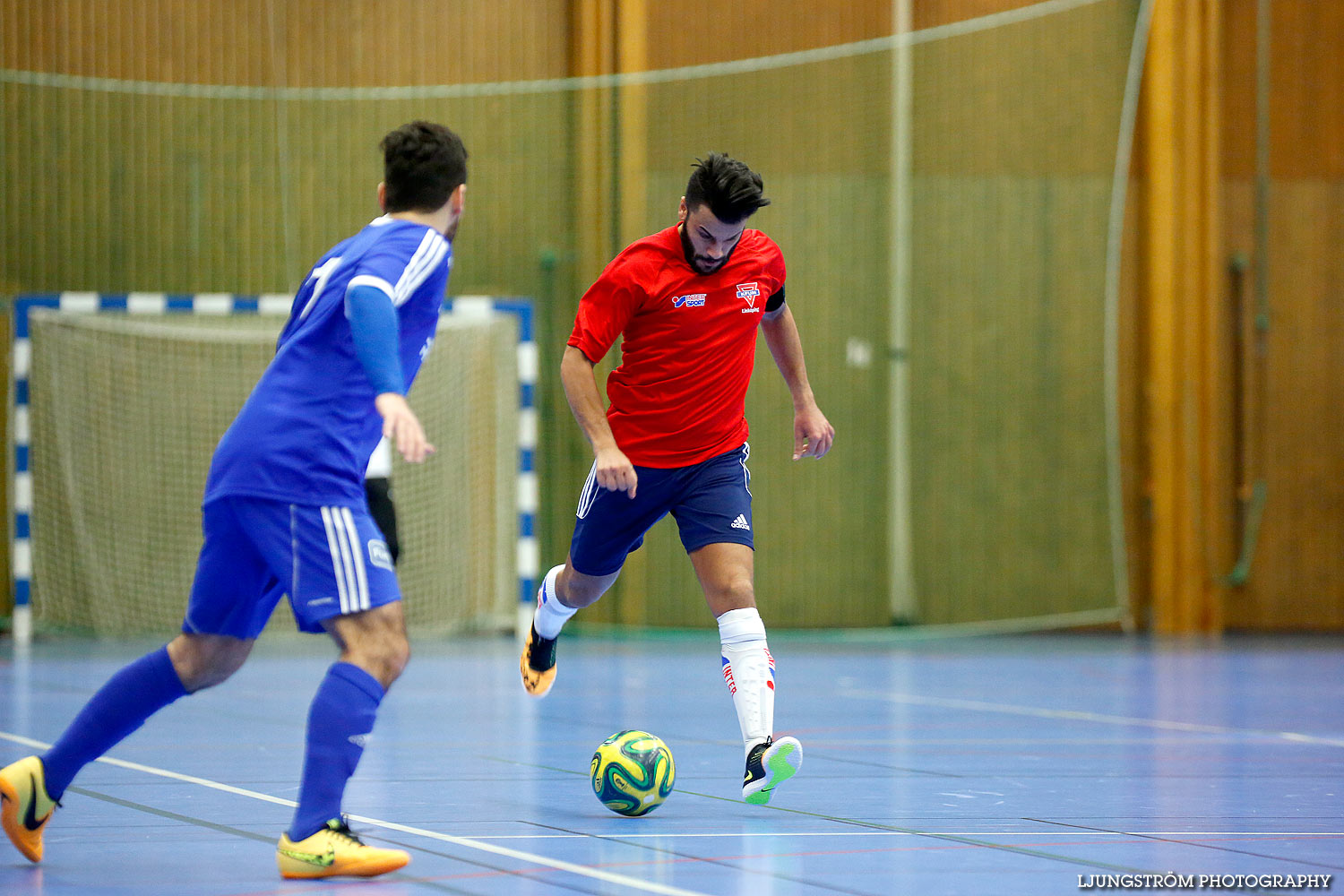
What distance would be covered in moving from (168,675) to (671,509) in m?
1.85

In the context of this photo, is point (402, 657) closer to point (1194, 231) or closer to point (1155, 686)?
point (1155, 686)

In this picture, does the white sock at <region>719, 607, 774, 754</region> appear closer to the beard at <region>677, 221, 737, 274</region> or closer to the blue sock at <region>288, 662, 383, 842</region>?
the beard at <region>677, 221, 737, 274</region>

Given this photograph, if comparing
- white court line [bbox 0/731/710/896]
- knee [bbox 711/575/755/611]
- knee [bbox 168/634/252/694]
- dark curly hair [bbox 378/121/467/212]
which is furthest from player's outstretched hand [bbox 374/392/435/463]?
knee [bbox 711/575/755/611]

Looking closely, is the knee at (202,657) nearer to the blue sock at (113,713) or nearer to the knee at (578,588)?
the blue sock at (113,713)

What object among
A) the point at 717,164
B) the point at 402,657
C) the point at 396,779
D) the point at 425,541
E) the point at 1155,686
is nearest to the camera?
the point at 402,657

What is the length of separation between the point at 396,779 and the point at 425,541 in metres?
7.09

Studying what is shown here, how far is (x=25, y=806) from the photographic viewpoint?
11.5 feet

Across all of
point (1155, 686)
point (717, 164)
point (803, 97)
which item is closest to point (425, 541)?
point (803, 97)

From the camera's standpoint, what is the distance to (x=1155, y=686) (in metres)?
8.47

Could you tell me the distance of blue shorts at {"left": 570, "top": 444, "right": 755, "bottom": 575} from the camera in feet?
15.7

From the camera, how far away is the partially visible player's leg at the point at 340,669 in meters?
3.29

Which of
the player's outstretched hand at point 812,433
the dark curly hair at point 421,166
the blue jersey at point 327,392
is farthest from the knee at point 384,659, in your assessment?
the player's outstretched hand at point 812,433

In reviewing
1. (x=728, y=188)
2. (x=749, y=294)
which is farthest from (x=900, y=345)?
(x=728, y=188)

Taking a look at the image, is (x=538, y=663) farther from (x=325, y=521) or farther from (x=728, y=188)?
(x=325, y=521)
